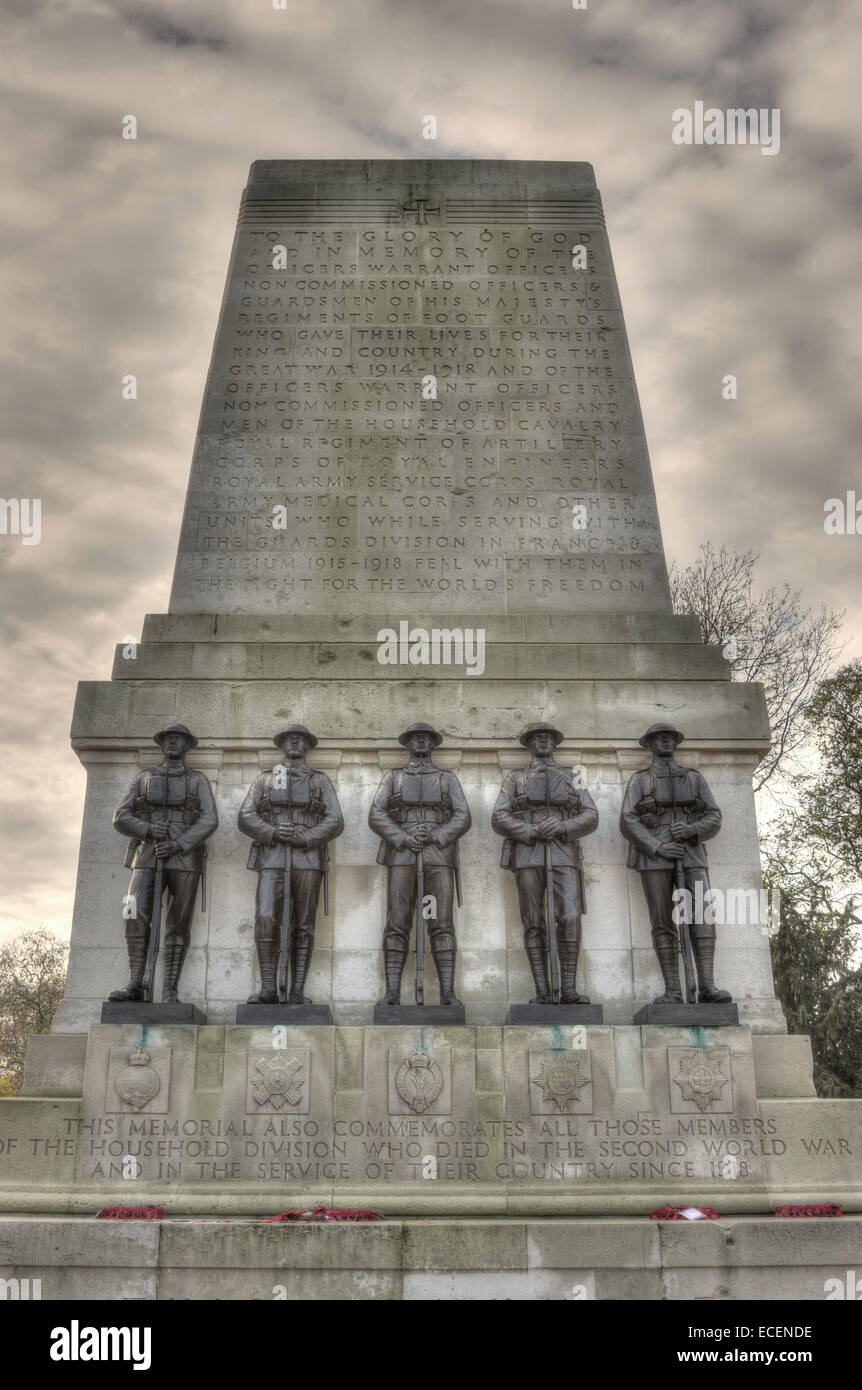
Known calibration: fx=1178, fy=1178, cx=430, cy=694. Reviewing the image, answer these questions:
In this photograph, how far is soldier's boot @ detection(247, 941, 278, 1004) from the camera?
36.2 feet

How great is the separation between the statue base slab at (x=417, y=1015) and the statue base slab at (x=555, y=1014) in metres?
0.54

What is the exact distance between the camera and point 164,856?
440 inches

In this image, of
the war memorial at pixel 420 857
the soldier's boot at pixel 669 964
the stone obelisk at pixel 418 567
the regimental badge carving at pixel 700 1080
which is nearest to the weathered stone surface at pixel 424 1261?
the war memorial at pixel 420 857

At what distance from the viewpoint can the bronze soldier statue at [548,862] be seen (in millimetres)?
11188

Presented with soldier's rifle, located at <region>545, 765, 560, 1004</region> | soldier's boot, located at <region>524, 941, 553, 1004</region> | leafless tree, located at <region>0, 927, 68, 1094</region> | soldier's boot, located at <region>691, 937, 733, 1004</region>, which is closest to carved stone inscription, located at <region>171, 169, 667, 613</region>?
soldier's rifle, located at <region>545, 765, 560, 1004</region>

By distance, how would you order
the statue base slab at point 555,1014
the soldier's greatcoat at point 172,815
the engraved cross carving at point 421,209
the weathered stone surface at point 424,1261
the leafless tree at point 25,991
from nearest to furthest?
the weathered stone surface at point 424,1261
the statue base slab at point 555,1014
the soldier's greatcoat at point 172,815
the engraved cross carving at point 421,209
the leafless tree at point 25,991

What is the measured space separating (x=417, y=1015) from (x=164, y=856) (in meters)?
2.81

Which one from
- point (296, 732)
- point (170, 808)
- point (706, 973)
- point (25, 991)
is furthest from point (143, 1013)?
point (25, 991)

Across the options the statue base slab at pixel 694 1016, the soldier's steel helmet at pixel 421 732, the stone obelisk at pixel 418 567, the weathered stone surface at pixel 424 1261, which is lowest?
the weathered stone surface at pixel 424 1261

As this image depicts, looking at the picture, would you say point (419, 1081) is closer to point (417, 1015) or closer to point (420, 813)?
point (417, 1015)

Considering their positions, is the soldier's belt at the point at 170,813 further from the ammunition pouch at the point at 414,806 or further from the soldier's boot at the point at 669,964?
the soldier's boot at the point at 669,964

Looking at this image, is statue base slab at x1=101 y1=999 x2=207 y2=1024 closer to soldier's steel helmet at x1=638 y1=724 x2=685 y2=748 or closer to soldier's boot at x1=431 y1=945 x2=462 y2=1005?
soldier's boot at x1=431 y1=945 x2=462 y2=1005

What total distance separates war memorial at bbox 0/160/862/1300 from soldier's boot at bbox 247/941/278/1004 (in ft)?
0.10
